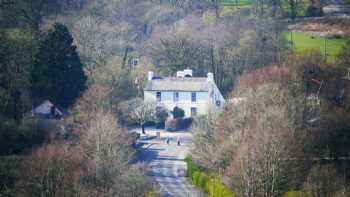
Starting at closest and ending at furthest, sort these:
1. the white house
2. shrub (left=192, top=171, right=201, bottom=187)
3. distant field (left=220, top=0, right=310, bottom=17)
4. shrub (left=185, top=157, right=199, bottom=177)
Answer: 1. shrub (left=192, top=171, right=201, bottom=187)
2. shrub (left=185, top=157, right=199, bottom=177)
3. the white house
4. distant field (left=220, top=0, right=310, bottom=17)

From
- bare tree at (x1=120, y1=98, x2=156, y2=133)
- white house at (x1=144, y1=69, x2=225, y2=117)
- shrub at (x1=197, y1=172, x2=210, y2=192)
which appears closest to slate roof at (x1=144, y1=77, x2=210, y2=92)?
white house at (x1=144, y1=69, x2=225, y2=117)

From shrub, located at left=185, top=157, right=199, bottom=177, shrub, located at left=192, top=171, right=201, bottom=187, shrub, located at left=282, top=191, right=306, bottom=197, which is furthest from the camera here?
shrub, located at left=185, top=157, right=199, bottom=177

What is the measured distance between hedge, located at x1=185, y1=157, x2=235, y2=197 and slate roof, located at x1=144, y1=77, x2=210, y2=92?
14.1 metres

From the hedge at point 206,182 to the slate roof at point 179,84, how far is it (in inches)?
554

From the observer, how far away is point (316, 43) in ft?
247

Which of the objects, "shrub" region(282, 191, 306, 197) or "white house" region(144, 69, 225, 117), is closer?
"shrub" region(282, 191, 306, 197)

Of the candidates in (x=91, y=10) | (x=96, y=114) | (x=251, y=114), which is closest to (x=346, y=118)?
(x=251, y=114)

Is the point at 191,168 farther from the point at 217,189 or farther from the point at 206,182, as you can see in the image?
the point at 217,189

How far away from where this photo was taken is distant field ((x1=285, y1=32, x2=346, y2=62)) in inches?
2803

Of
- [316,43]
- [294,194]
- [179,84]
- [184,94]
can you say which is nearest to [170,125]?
[184,94]

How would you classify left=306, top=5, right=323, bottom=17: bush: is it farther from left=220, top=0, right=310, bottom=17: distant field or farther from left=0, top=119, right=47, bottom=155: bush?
left=0, top=119, right=47, bottom=155: bush

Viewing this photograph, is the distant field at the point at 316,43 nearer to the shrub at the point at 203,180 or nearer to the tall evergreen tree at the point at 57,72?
the tall evergreen tree at the point at 57,72

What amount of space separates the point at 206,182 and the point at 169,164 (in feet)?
21.0

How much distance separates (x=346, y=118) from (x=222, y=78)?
23.4 m
